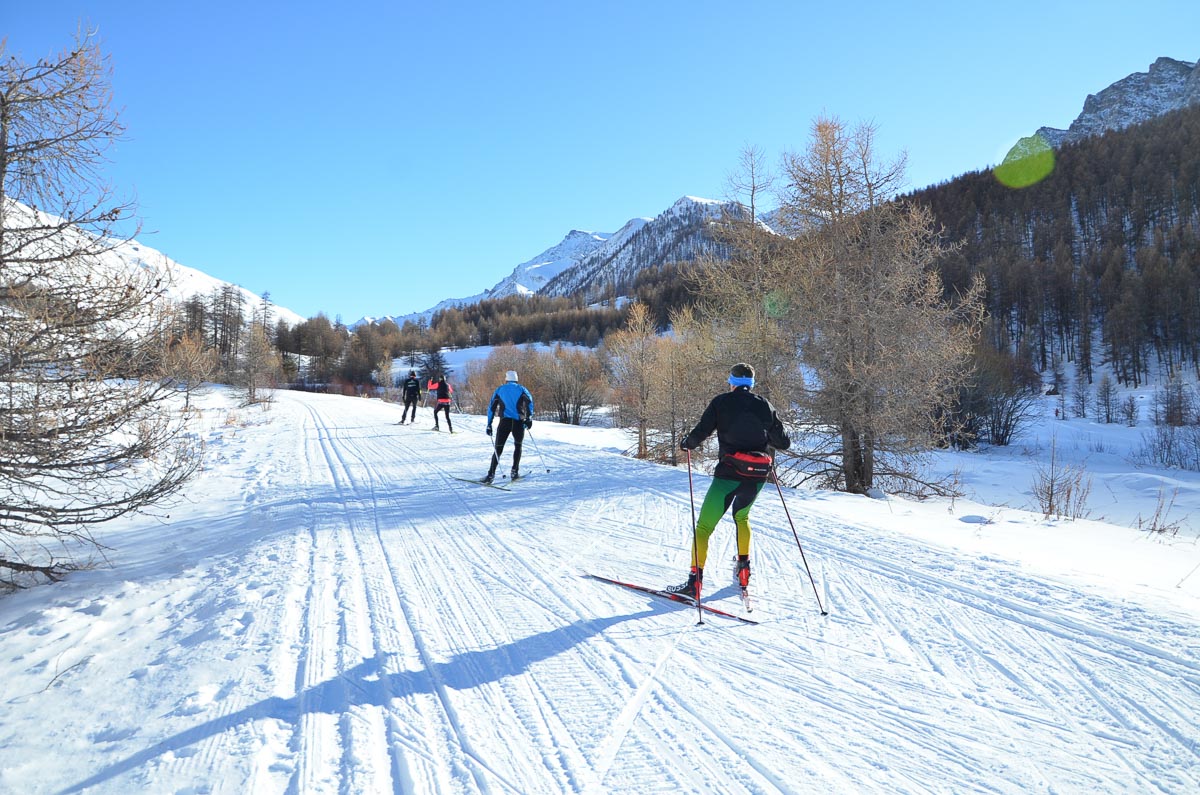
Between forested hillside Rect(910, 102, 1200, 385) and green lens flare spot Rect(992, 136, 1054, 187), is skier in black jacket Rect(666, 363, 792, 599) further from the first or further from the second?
green lens flare spot Rect(992, 136, 1054, 187)

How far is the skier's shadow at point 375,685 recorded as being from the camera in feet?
9.46

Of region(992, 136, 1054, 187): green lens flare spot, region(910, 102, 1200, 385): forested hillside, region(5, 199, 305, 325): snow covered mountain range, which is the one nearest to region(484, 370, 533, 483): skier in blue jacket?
region(5, 199, 305, 325): snow covered mountain range

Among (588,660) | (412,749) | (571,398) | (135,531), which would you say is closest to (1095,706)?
(588,660)

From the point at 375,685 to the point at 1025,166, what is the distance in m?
148

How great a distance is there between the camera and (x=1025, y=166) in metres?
111

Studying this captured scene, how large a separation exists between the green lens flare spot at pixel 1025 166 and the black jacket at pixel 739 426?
429 ft

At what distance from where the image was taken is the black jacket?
Result: 5.03 metres

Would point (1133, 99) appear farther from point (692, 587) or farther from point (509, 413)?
point (692, 587)

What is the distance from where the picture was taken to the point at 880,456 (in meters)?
13.8

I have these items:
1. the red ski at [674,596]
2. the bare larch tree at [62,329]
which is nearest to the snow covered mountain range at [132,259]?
the bare larch tree at [62,329]

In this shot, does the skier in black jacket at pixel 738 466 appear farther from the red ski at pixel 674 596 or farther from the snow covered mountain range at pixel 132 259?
the snow covered mountain range at pixel 132 259

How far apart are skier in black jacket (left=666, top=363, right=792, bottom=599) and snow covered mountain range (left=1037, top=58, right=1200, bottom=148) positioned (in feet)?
784

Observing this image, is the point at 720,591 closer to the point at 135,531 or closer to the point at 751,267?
the point at 135,531

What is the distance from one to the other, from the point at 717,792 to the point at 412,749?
1.56m
